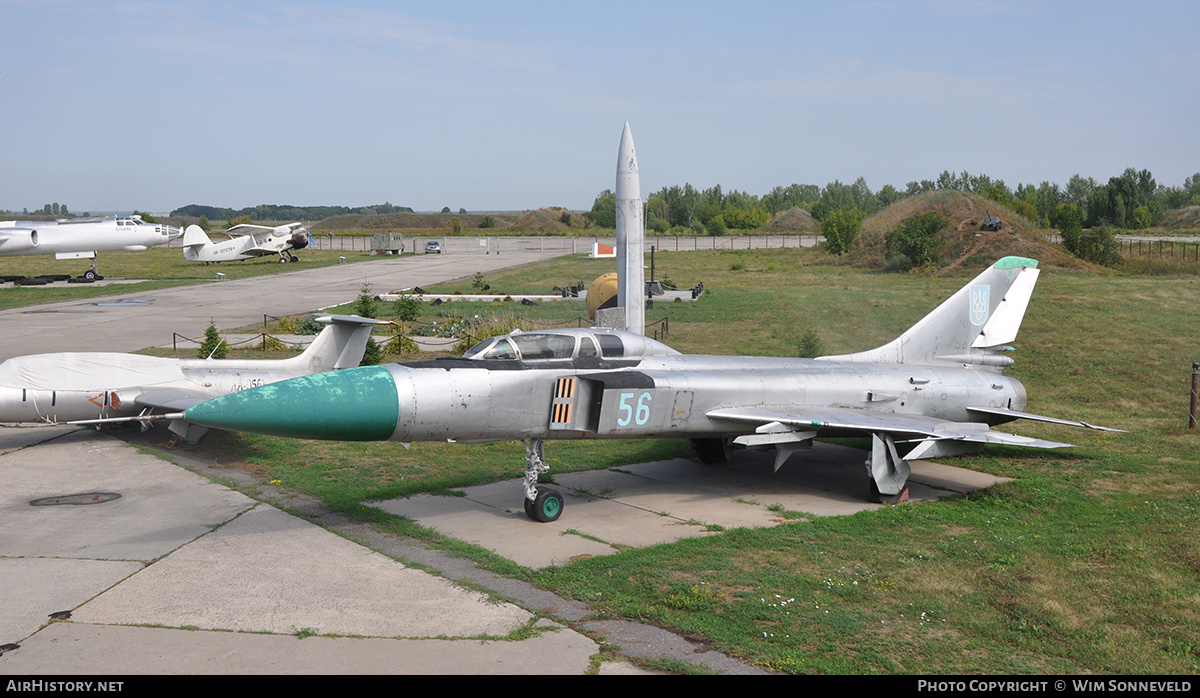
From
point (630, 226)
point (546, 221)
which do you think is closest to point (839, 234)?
point (630, 226)

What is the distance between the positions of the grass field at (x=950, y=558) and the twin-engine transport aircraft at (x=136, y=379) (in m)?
1.09

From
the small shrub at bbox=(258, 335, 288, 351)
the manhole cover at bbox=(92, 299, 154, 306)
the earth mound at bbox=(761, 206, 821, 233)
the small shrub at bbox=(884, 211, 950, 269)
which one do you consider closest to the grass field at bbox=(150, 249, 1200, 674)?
the small shrub at bbox=(258, 335, 288, 351)

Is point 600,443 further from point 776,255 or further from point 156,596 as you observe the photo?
point 776,255

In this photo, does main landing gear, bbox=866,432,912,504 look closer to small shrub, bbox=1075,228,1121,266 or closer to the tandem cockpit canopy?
the tandem cockpit canopy

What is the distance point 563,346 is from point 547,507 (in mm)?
2122

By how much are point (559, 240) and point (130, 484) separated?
88197 mm

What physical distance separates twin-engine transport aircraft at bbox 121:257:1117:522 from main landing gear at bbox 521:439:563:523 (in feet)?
0.06

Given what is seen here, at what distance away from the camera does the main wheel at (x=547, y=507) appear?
1205 centimetres

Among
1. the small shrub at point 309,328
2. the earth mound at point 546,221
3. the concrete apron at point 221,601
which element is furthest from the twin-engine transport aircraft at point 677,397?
the earth mound at point 546,221

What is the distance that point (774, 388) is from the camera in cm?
1363

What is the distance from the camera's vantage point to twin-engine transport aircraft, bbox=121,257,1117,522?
34.3 feet

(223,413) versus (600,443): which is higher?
(223,413)

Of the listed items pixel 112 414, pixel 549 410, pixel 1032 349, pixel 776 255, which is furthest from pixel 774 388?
pixel 776 255

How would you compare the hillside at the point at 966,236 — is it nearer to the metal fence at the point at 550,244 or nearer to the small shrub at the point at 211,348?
the metal fence at the point at 550,244
